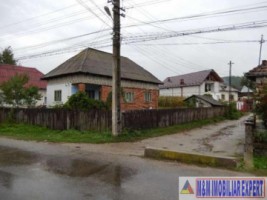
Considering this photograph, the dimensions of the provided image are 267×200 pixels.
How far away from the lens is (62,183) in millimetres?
7199

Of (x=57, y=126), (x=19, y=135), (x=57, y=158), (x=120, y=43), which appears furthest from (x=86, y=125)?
(x=57, y=158)

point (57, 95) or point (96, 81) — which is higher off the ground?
point (96, 81)

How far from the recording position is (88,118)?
55.0ft

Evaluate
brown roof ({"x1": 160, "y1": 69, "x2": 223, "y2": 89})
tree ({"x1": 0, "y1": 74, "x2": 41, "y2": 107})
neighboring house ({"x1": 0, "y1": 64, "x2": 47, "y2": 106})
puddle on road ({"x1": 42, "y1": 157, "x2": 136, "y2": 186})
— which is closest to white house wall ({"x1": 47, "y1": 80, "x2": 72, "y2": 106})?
tree ({"x1": 0, "y1": 74, "x2": 41, "y2": 107})

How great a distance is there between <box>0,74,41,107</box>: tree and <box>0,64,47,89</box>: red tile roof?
41.6ft

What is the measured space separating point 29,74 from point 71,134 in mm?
24828

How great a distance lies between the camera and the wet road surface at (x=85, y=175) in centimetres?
639

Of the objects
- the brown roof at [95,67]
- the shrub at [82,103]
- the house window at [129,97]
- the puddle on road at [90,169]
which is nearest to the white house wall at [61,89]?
the brown roof at [95,67]

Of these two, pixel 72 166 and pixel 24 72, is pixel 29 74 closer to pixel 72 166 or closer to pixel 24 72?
pixel 24 72

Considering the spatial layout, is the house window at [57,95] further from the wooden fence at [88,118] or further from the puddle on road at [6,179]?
the puddle on road at [6,179]

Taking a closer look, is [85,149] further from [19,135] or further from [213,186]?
[213,186]

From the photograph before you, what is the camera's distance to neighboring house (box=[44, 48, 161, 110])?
972 inches

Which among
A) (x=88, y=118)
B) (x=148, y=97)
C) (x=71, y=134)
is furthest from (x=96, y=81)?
(x=71, y=134)

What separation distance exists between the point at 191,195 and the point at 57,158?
21.4ft
